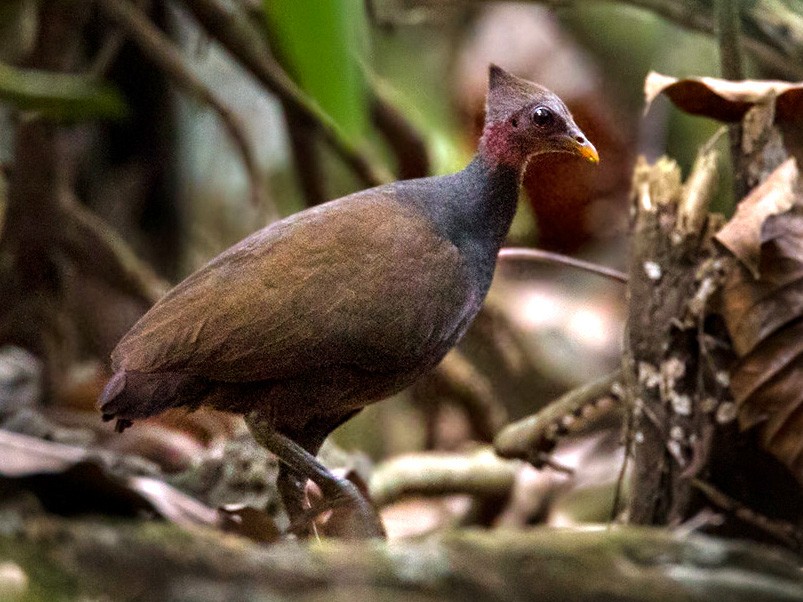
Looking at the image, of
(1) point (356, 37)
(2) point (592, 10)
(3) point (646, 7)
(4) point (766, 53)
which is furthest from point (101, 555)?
(2) point (592, 10)

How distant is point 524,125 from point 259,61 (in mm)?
2013

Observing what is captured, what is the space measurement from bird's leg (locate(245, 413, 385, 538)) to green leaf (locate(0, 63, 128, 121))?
63.0 inches

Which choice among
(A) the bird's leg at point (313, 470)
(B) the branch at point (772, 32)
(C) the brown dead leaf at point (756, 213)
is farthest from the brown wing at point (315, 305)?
(B) the branch at point (772, 32)

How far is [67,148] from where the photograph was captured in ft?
13.6

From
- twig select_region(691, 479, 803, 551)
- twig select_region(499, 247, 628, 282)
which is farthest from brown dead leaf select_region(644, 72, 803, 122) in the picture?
twig select_region(691, 479, 803, 551)

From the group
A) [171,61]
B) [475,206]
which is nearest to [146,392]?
[475,206]

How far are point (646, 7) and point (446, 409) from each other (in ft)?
5.18

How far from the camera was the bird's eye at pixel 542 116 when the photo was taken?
1801 millimetres

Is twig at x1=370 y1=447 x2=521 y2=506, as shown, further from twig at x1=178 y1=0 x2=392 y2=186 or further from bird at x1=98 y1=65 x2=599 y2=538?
bird at x1=98 y1=65 x2=599 y2=538

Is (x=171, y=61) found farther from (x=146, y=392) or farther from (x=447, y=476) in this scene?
(x=146, y=392)

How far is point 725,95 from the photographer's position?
2.17 m

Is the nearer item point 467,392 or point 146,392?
point 146,392

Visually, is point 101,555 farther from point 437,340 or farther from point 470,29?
point 470,29

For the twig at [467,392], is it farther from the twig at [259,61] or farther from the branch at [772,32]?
the branch at [772,32]
